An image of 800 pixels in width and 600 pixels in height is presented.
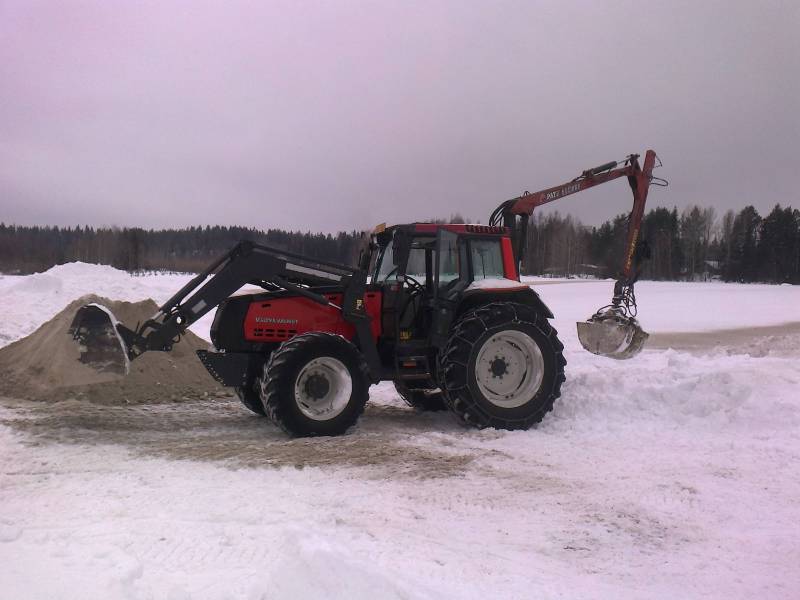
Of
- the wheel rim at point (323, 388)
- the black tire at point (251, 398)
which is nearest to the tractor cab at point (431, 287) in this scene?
the wheel rim at point (323, 388)

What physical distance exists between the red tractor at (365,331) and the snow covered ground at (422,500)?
43 centimetres

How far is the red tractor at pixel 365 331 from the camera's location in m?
6.08

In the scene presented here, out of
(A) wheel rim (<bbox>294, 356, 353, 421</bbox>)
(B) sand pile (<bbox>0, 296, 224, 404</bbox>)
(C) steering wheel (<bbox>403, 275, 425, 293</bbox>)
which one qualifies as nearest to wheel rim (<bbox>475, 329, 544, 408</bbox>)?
(C) steering wheel (<bbox>403, 275, 425, 293</bbox>)

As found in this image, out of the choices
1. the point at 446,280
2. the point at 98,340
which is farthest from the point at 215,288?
the point at 446,280

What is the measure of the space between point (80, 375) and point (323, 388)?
3239mm

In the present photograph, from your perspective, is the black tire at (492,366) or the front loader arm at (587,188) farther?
the front loader arm at (587,188)

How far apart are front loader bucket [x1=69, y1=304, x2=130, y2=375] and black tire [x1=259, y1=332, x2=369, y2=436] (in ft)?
4.98

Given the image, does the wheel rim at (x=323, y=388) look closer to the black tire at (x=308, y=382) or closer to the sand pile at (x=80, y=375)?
the black tire at (x=308, y=382)

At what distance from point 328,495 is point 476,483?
1.15 m

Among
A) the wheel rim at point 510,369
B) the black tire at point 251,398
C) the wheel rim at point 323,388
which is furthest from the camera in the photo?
the black tire at point 251,398

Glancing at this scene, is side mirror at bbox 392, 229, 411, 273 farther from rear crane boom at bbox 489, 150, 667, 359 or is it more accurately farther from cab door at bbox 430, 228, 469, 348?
rear crane boom at bbox 489, 150, 667, 359

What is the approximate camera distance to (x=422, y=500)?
4191 millimetres

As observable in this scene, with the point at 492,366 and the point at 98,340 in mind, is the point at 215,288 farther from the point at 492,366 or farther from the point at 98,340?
the point at 492,366

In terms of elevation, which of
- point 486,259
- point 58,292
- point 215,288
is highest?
point 486,259
